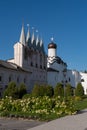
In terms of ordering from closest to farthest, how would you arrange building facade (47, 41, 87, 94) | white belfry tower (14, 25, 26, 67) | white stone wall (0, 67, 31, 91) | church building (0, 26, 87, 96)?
white stone wall (0, 67, 31, 91), church building (0, 26, 87, 96), white belfry tower (14, 25, 26, 67), building facade (47, 41, 87, 94)

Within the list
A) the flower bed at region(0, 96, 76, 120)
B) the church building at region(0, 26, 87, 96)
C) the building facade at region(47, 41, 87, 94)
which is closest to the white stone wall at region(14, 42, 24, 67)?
the church building at region(0, 26, 87, 96)

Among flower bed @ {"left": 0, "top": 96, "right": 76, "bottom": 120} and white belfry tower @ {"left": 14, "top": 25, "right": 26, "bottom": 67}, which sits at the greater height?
white belfry tower @ {"left": 14, "top": 25, "right": 26, "bottom": 67}

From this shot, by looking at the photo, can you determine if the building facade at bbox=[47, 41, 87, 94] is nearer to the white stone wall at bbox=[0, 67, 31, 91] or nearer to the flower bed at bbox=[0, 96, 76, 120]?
the white stone wall at bbox=[0, 67, 31, 91]

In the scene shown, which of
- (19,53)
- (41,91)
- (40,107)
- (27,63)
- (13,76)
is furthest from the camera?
(27,63)

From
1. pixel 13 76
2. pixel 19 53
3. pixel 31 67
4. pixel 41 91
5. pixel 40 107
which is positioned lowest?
pixel 40 107

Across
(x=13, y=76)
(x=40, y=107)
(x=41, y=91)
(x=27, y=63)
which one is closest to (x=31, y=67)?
(x=27, y=63)

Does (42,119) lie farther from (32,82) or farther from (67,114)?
(32,82)

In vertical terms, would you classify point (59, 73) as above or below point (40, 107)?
above

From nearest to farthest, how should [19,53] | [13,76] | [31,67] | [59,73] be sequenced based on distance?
[13,76] < [19,53] < [31,67] < [59,73]

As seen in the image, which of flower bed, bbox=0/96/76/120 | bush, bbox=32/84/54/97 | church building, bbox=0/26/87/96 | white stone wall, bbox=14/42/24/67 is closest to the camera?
flower bed, bbox=0/96/76/120

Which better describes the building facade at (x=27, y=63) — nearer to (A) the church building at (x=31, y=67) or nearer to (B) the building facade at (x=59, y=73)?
(A) the church building at (x=31, y=67)

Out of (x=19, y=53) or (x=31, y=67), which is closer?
(x=19, y=53)

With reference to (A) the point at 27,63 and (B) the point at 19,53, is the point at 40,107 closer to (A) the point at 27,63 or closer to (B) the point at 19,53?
(B) the point at 19,53

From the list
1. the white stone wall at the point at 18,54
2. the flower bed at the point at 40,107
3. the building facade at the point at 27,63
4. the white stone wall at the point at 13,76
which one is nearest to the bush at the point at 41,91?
the white stone wall at the point at 13,76
